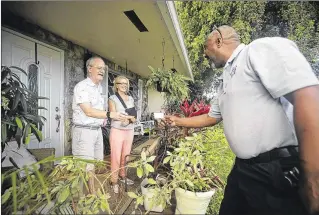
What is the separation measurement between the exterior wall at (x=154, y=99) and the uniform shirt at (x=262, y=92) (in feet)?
0.99

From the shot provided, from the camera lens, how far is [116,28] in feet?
3.19

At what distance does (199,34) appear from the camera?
3.26ft

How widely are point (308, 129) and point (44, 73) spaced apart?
1021mm

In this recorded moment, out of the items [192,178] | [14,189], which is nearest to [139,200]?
[192,178]

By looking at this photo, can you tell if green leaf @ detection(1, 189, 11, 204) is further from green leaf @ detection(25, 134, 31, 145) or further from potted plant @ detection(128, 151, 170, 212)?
potted plant @ detection(128, 151, 170, 212)

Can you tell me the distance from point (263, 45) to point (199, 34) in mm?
359

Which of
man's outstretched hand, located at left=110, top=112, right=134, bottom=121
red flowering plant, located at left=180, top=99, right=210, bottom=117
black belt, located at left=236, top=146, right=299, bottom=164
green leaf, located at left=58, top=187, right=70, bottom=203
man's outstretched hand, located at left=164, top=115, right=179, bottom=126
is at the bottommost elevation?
green leaf, located at left=58, top=187, right=70, bottom=203

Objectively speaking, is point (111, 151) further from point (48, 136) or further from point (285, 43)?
point (285, 43)

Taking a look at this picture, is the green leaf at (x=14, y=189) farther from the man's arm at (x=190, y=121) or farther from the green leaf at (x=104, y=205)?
the man's arm at (x=190, y=121)

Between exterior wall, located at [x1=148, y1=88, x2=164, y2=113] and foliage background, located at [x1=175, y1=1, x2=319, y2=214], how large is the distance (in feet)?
0.50

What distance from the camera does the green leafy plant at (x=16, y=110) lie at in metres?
0.80

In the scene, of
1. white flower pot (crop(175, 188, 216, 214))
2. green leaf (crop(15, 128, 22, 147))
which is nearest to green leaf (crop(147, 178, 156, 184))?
white flower pot (crop(175, 188, 216, 214))

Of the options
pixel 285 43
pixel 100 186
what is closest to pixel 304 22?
pixel 285 43

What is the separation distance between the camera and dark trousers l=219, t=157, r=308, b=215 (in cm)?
74
